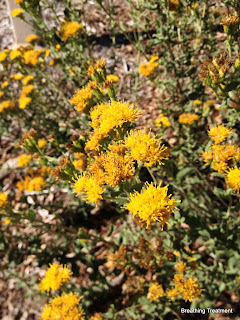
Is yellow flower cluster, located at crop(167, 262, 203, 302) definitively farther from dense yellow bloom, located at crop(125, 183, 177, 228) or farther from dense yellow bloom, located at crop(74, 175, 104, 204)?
dense yellow bloom, located at crop(74, 175, 104, 204)

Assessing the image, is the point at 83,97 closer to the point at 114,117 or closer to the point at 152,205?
the point at 114,117

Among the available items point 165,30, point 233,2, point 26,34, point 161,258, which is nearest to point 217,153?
point 161,258

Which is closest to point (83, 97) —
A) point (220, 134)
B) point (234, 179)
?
point (220, 134)

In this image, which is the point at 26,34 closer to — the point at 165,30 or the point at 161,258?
the point at 165,30

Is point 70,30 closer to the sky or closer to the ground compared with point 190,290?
closer to the sky

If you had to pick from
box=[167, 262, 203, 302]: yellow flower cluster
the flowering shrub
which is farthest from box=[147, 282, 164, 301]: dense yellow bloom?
box=[167, 262, 203, 302]: yellow flower cluster

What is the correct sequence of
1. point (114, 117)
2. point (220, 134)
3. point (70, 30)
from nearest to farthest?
point (114, 117) < point (220, 134) < point (70, 30)

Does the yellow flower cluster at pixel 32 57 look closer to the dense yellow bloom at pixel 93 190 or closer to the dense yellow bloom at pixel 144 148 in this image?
the dense yellow bloom at pixel 93 190
